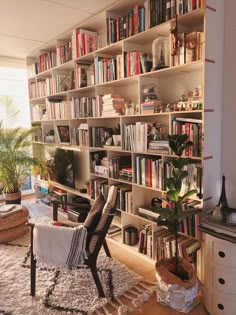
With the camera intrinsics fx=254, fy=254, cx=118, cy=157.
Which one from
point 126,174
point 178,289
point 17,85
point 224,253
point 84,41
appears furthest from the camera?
point 17,85

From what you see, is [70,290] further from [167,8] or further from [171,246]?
[167,8]

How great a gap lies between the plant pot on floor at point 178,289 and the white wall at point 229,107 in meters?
0.66

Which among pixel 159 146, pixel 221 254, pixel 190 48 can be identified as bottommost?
pixel 221 254

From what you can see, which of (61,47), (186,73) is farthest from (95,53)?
(186,73)

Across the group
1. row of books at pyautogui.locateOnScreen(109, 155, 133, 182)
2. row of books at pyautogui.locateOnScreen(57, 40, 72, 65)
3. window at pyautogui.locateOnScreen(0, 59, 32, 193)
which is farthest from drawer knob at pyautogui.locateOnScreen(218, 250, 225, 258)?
window at pyautogui.locateOnScreen(0, 59, 32, 193)

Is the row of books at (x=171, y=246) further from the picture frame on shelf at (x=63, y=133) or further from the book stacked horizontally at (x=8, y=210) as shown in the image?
the picture frame on shelf at (x=63, y=133)

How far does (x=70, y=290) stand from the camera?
2086mm

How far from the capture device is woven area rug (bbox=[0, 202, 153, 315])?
6.19 feet

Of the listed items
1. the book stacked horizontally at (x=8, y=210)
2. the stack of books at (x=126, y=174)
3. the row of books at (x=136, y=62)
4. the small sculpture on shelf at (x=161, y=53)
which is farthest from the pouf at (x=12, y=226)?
the small sculpture on shelf at (x=161, y=53)

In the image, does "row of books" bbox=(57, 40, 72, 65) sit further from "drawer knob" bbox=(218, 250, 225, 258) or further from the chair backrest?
"drawer knob" bbox=(218, 250, 225, 258)

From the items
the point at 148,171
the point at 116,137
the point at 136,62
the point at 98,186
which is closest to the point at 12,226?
the point at 98,186

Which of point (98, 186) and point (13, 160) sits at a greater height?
point (13, 160)

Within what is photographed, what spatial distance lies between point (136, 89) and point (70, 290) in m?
2.07

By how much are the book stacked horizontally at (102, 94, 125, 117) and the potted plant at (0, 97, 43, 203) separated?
1.67m
